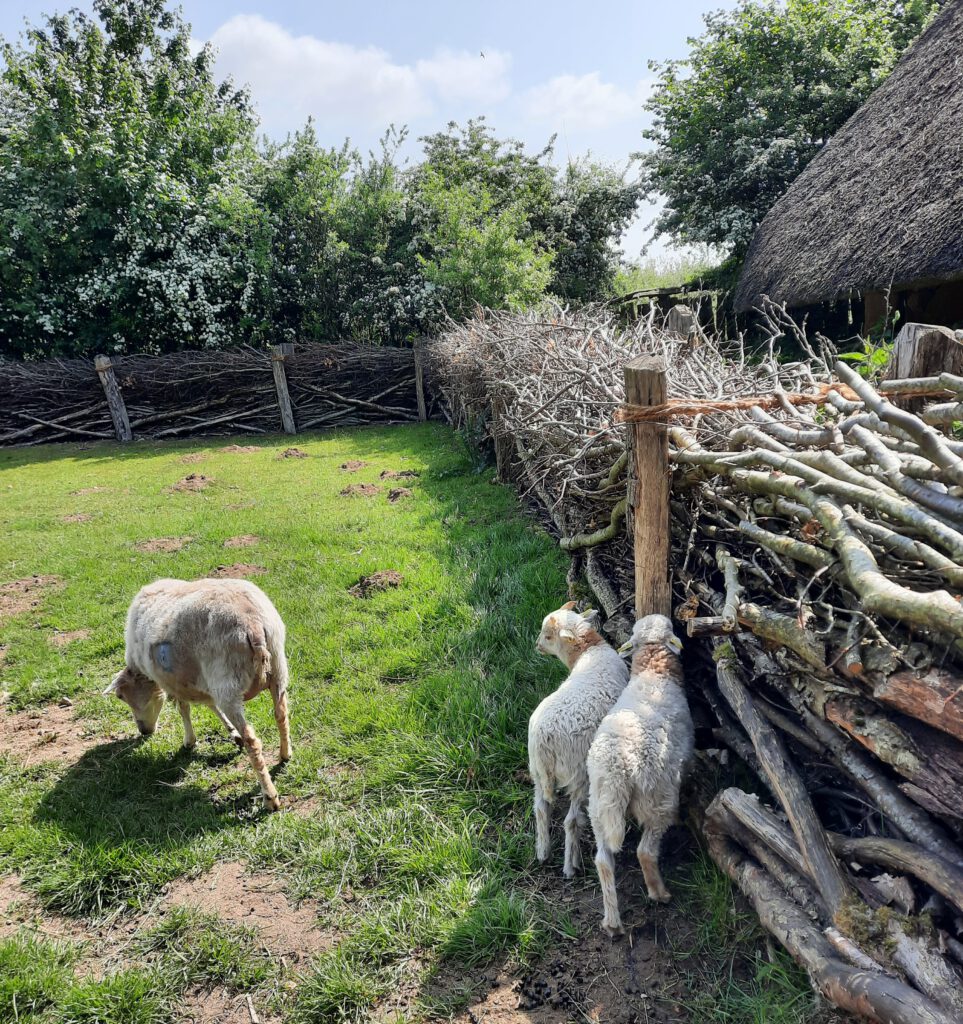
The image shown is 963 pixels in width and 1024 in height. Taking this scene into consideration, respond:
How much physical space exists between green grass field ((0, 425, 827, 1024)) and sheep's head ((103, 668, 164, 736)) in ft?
0.67

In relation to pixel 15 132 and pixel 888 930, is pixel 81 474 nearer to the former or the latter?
pixel 15 132

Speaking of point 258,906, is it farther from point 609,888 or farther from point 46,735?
point 46,735

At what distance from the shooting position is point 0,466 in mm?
12922

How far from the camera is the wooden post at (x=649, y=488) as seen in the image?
2.96 metres

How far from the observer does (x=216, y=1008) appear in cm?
245

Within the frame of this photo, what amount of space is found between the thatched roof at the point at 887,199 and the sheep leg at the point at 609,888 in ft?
26.6

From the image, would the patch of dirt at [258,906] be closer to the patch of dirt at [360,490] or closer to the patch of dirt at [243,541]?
the patch of dirt at [243,541]

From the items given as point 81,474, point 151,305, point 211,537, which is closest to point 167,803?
point 211,537

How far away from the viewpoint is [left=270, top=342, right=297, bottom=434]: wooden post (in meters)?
15.1

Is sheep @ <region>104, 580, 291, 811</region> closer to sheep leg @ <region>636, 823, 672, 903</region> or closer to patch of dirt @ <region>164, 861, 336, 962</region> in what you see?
patch of dirt @ <region>164, 861, 336, 962</region>

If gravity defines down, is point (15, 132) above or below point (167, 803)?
above

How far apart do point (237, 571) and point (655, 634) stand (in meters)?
4.89

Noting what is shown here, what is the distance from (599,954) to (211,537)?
22.2ft

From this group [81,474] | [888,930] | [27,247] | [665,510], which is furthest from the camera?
[27,247]
